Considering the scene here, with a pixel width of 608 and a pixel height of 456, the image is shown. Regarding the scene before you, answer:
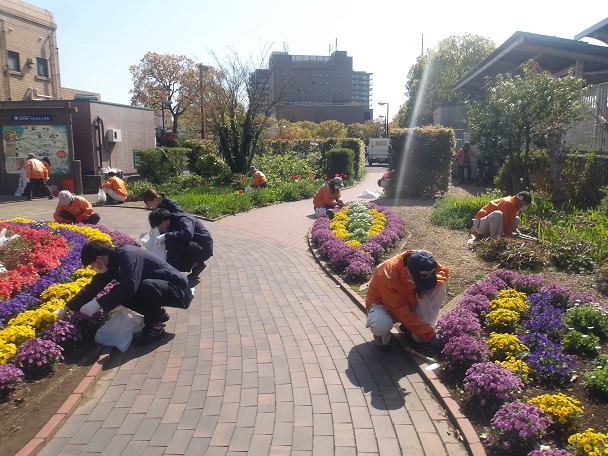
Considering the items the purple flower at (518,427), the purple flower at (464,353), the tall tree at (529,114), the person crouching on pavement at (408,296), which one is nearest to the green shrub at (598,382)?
the purple flower at (518,427)

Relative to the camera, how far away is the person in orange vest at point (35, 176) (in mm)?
17250

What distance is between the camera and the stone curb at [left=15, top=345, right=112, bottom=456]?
3.75 metres

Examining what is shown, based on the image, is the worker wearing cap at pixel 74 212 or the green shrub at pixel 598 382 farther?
the worker wearing cap at pixel 74 212

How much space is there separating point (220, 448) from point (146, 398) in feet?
3.51

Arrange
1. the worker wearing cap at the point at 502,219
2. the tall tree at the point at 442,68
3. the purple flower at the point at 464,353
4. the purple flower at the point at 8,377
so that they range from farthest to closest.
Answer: the tall tree at the point at 442,68 < the worker wearing cap at the point at 502,219 < the purple flower at the point at 464,353 < the purple flower at the point at 8,377

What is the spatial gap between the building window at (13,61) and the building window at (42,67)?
4.77 ft

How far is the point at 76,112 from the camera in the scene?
63.5ft

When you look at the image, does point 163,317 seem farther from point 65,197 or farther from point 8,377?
point 65,197

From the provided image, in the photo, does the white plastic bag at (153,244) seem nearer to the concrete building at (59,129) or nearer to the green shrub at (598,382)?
the green shrub at (598,382)

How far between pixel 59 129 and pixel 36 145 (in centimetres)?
101

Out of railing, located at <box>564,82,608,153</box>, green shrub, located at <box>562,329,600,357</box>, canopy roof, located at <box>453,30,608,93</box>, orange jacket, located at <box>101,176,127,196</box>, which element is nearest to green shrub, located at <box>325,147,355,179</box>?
canopy roof, located at <box>453,30,608,93</box>

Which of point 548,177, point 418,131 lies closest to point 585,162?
point 548,177

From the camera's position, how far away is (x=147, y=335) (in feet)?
18.6

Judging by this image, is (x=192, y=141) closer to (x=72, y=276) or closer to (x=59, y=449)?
(x=72, y=276)
